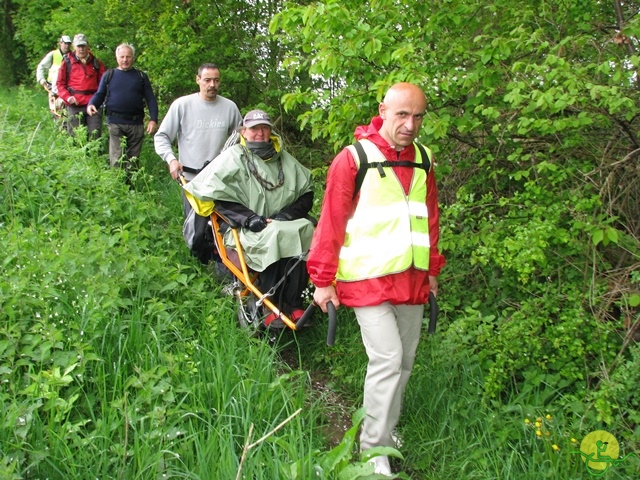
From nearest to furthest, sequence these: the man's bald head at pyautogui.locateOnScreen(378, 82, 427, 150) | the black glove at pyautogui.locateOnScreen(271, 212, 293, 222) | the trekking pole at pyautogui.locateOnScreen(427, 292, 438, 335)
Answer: the man's bald head at pyautogui.locateOnScreen(378, 82, 427, 150)
the trekking pole at pyautogui.locateOnScreen(427, 292, 438, 335)
the black glove at pyautogui.locateOnScreen(271, 212, 293, 222)

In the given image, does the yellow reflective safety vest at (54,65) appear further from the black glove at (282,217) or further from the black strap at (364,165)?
the black strap at (364,165)

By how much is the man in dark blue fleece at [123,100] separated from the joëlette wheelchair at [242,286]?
327 centimetres

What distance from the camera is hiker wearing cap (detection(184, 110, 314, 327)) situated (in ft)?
14.6

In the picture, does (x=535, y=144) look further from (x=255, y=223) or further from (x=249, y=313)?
(x=249, y=313)

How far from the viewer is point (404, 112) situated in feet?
10.5

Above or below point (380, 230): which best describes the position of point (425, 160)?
above

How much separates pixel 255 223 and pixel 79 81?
5195mm

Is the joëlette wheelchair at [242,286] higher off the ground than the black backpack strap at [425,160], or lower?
lower

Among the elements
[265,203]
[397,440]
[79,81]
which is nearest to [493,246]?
[397,440]

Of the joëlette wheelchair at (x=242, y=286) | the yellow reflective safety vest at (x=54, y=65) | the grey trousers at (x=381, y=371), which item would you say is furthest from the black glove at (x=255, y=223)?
the yellow reflective safety vest at (x=54, y=65)

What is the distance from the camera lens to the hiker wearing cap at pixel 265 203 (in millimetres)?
4445

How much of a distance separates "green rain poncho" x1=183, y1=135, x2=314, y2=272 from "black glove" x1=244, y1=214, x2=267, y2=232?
0.04 meters

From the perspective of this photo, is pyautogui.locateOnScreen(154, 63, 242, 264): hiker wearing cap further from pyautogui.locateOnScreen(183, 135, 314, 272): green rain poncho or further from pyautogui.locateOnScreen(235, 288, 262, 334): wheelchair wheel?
pyautogui.locateOnScreen(235, 288, 262, 334): wheelchair wheel

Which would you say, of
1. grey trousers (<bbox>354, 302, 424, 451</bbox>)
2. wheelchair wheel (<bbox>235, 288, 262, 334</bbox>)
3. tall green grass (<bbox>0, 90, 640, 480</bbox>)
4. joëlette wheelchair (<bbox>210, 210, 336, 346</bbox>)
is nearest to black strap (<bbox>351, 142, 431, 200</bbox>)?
grey trousers (<bbox>354, 302, 424, 451</bbox>)
